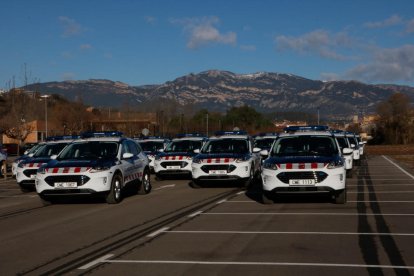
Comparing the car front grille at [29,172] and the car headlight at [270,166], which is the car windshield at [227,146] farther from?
the car headlight at [270,166]

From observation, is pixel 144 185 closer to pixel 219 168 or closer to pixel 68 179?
pixel 219 168

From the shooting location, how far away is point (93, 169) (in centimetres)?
1458

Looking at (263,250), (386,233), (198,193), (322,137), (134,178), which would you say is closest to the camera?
(263,250)

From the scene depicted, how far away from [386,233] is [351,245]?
128 cm

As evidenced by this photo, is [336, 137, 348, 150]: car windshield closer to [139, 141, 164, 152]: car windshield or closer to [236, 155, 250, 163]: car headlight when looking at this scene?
[236, 155, 250, 163]: car headlight

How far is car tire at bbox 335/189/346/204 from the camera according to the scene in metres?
14.1

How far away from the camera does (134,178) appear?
55.3ft

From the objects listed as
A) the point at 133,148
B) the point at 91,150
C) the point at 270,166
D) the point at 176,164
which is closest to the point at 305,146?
the point at 270,166

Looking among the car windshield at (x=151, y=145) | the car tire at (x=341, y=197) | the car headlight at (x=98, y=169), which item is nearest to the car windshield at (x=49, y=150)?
the car headlight at (x=98, y=169)

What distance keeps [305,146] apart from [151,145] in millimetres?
13376

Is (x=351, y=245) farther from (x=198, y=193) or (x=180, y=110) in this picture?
(x=180, y=110)

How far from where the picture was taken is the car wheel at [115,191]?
15023mm

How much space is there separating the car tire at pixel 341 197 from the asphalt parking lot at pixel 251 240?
12 centimetres

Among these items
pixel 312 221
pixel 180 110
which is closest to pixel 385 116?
pixel 180 110
